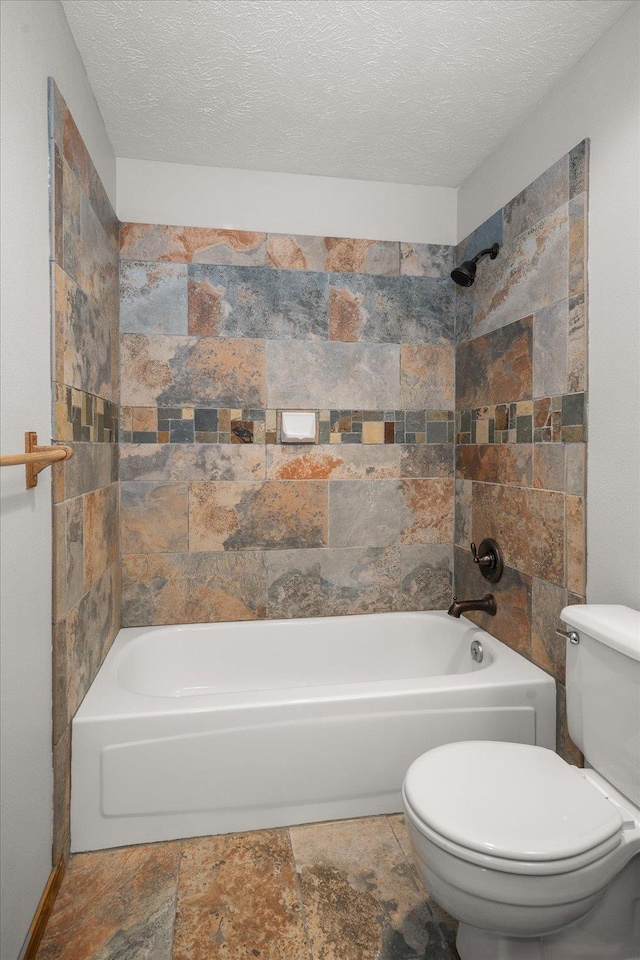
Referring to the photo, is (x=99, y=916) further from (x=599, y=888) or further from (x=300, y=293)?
(x=300, y=293)

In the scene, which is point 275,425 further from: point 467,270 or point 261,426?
point 467,270

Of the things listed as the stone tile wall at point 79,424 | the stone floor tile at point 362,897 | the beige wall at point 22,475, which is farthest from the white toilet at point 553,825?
the stone tile wall at point 79,424

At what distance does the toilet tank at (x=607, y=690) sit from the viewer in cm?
138

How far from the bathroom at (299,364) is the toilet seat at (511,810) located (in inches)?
18.4

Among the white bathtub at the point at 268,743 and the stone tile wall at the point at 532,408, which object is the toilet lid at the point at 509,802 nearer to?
the white bathtub at the point at 268,743

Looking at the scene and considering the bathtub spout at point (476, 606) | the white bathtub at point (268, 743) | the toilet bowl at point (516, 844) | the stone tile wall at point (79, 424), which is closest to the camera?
Result: the toilet bowl at point (516, 844)

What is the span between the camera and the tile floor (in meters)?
1.42

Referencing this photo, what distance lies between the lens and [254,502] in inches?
101

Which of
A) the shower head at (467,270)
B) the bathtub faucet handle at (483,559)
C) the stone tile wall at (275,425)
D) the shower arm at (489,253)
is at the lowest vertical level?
the bathtub faucet handle at (483,559)

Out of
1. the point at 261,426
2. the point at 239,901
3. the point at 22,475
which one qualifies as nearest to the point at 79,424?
the point at 22,475

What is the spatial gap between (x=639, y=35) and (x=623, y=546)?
1441mm

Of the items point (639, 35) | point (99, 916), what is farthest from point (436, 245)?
point (99, 916)

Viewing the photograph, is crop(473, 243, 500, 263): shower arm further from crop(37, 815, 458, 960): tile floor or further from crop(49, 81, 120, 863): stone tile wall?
crop(37, 815, 458, 960): tile floor

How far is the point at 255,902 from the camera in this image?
1558 millimetres
